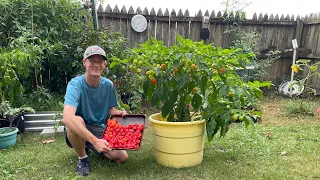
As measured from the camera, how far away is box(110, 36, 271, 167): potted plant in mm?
2008

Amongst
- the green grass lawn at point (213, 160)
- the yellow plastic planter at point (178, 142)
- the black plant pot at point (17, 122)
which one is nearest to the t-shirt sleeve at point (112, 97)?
the yellow plastic planter at point (178, 142)

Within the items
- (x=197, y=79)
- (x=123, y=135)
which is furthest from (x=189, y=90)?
(x=123, y=135)

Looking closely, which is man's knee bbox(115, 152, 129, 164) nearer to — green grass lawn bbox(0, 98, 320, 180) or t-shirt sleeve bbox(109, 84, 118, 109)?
green grass lawn bbox(0, 98, 320, 180)

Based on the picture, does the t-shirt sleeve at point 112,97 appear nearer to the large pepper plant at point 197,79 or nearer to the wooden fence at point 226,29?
the large pepper plant at point 197,79

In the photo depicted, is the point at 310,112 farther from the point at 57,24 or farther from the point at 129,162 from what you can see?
the point at 57,24

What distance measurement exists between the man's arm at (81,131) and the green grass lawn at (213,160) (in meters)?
0.37

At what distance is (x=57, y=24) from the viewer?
3789mm

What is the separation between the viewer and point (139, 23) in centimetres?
518

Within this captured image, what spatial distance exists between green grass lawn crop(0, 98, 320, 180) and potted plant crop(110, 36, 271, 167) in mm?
182

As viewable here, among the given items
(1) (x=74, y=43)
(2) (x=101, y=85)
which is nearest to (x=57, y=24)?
(1) (x=74, y=43)

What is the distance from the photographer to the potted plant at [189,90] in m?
2.01

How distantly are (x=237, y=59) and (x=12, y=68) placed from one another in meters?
2.38

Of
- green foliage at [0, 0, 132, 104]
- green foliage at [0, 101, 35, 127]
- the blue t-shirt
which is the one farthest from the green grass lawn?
green foliage at [0, 0, 132, 104]

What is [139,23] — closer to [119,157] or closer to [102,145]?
[119,157]
